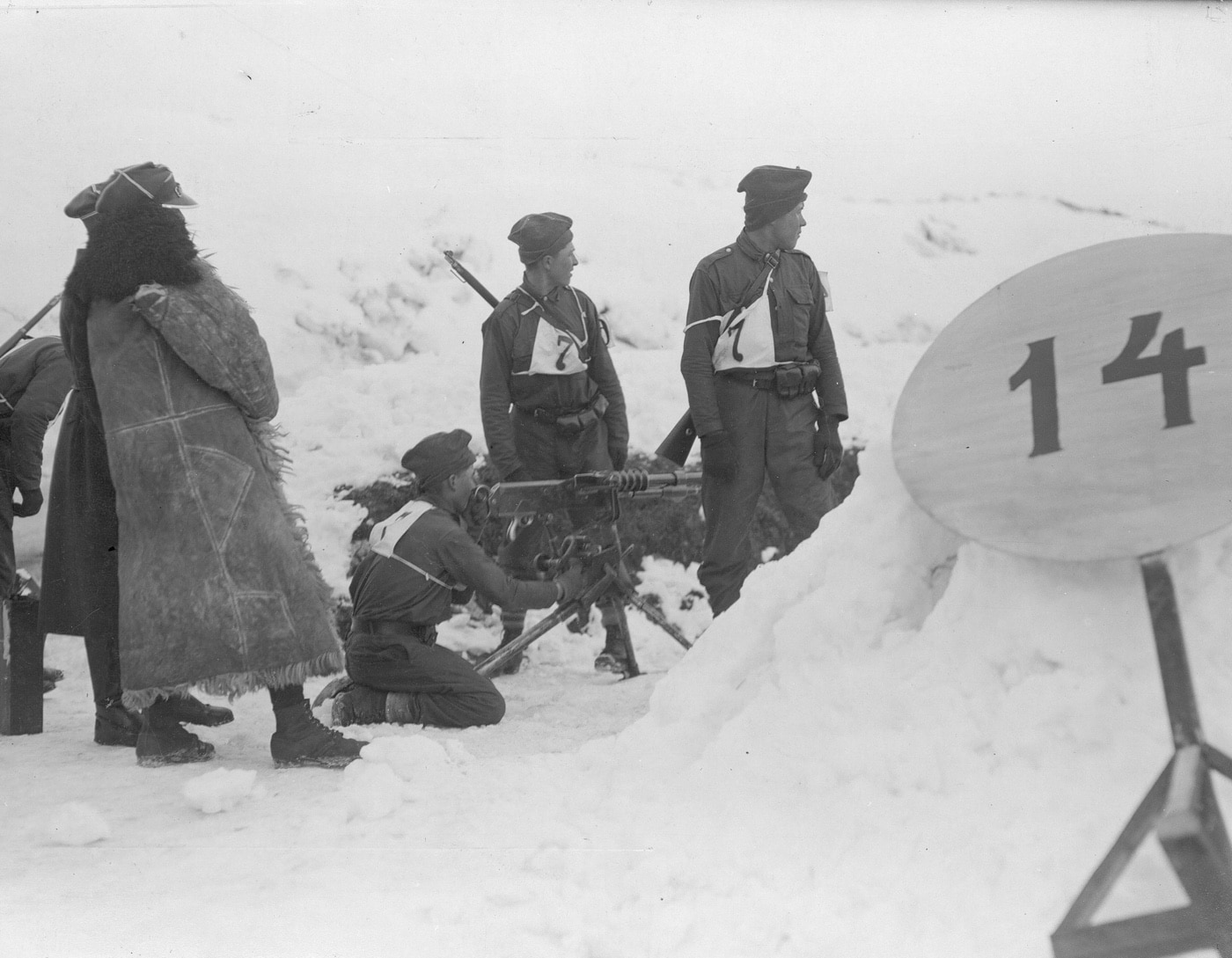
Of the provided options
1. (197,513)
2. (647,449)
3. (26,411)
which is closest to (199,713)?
(197,513)

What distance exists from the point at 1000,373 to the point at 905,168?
1992mm

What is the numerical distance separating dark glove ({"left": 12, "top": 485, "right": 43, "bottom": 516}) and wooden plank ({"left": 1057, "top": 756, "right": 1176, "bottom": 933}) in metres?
3.32

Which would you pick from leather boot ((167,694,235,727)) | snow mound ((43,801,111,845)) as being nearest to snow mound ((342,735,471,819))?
snow mound ((43,801,111,845))

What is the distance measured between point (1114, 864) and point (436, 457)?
247cm

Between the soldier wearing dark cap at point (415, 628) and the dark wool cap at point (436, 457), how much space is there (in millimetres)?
15

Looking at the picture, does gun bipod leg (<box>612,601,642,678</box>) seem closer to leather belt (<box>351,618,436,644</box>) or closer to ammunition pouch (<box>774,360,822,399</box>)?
leather belt (<box>351,618,436,644</box>)

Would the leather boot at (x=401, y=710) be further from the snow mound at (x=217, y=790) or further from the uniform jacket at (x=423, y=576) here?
the snow mound at (x=217, y=790)

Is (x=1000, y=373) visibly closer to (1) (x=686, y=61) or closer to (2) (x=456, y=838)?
(2) (x=456, y=838)

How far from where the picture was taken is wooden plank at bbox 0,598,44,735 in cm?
348

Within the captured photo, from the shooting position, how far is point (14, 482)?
3.66 meters

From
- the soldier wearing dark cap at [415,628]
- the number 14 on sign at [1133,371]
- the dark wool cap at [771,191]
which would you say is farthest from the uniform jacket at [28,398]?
the number 14 on sign at [1133,371]

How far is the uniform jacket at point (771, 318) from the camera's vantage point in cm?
386

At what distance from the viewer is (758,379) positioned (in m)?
3.85

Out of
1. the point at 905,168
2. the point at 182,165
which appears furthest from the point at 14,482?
the point at 905,168
